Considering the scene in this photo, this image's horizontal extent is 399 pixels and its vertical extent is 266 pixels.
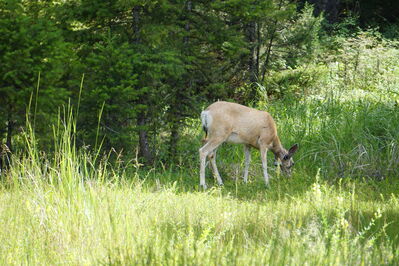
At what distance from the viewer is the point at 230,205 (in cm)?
721

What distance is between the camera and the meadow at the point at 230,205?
4.02 meters

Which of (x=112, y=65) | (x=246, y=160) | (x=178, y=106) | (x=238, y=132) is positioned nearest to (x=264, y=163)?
(x=246, y=160)

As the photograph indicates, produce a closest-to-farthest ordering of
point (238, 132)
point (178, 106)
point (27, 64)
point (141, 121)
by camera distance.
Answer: point (27, 64), point (238, 132), point (141, 121), point (178, 106)

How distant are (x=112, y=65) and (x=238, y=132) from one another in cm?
229

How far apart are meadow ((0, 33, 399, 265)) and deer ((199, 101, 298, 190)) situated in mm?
302

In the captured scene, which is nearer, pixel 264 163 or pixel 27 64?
pixel 27 64

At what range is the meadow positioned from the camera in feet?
13.2

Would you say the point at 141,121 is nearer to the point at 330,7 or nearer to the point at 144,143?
→ the point at 144,143

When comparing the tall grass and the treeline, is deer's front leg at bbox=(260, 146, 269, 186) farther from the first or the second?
the tall grass

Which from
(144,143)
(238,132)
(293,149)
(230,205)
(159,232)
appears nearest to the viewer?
(159,232)

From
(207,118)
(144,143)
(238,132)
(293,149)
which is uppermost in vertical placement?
(207,118)

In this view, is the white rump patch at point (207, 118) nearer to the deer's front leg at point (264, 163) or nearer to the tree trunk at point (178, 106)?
the deer's front leg at point (264, 163)

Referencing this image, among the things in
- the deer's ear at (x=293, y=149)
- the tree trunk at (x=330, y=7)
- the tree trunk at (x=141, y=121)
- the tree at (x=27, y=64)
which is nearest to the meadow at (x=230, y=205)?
the tree trunk at (x=141, y=121)

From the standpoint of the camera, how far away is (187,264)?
3676 millimetres
